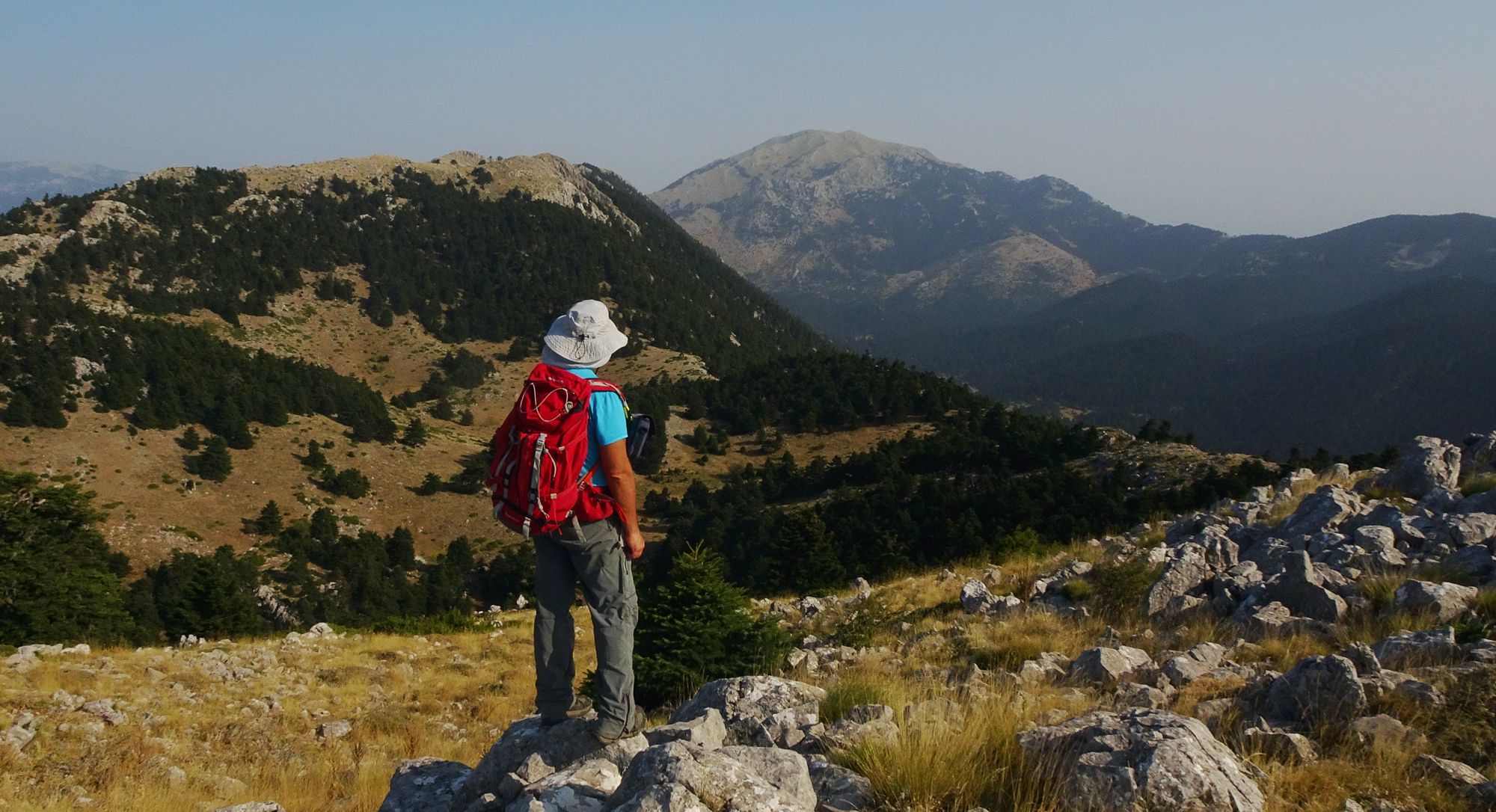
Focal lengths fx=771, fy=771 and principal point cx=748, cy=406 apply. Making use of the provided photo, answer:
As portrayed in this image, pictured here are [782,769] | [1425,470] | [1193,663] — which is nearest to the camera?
[782,769]

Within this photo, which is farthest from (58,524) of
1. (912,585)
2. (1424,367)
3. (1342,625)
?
(1424,367)

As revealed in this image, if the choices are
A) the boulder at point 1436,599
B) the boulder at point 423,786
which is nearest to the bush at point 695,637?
the boulder at point 423,786

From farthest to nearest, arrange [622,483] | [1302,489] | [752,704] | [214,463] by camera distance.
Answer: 1. [214,463]
2. [1302,489]
3. [752,704]
4. [622,483]

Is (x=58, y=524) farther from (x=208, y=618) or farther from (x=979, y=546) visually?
(x=979, y=546)

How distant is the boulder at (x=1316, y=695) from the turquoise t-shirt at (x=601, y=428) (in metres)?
4.14

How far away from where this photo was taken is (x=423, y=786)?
471 cm

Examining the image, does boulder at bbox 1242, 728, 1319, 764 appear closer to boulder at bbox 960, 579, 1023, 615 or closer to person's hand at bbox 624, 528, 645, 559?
person's hand at bbox 624, 528, 645, 559

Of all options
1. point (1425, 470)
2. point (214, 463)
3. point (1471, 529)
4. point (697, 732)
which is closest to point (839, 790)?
point (697, 732)

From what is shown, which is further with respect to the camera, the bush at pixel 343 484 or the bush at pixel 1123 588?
the bush at pixel 343 484

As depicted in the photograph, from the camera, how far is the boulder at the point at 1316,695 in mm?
4293

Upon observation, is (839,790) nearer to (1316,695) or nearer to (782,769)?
(782,769)

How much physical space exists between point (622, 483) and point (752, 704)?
1.71 metres

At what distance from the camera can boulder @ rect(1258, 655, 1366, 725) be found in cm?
429

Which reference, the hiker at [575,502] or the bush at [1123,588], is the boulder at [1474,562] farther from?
the hiker at [575,502]
